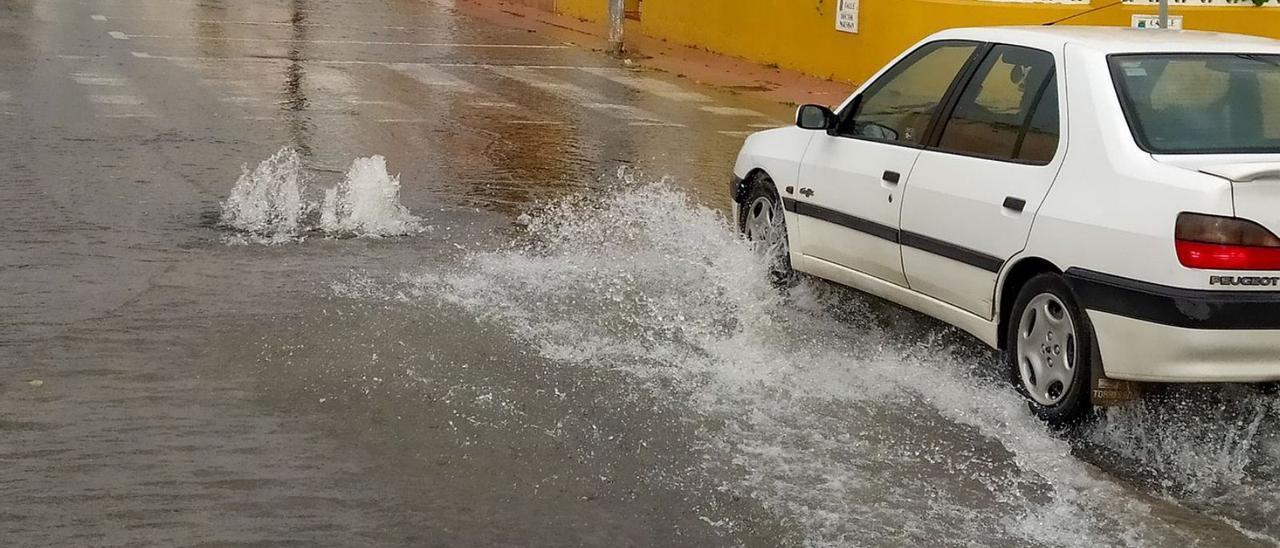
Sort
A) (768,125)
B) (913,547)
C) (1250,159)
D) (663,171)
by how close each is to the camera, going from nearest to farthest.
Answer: (913,547) → (1250,159) → (663,171) → (768,125)

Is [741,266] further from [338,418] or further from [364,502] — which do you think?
[364,502]

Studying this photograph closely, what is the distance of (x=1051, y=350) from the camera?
6.06 metres

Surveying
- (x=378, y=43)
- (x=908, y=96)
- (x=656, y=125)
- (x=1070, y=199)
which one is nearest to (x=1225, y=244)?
(x=1070, y=199)

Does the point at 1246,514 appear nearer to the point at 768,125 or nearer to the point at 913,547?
the point at 913,547

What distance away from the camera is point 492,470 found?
548cm

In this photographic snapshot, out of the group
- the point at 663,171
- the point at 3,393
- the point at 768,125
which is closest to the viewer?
the point at 3,393

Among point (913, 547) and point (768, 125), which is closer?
point (913, 547)

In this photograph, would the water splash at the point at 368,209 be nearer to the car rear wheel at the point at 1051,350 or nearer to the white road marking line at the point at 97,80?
the car rear wheel at the point at 1051,350

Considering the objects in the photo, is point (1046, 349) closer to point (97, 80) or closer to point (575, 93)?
point (575, 93)

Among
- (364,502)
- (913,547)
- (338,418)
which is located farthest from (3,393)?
(913,547)

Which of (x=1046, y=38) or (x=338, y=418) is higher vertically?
(x=1046, y=38)

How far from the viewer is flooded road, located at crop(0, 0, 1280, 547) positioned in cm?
508

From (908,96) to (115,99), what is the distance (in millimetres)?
10745

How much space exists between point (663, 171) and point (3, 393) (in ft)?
23.4
